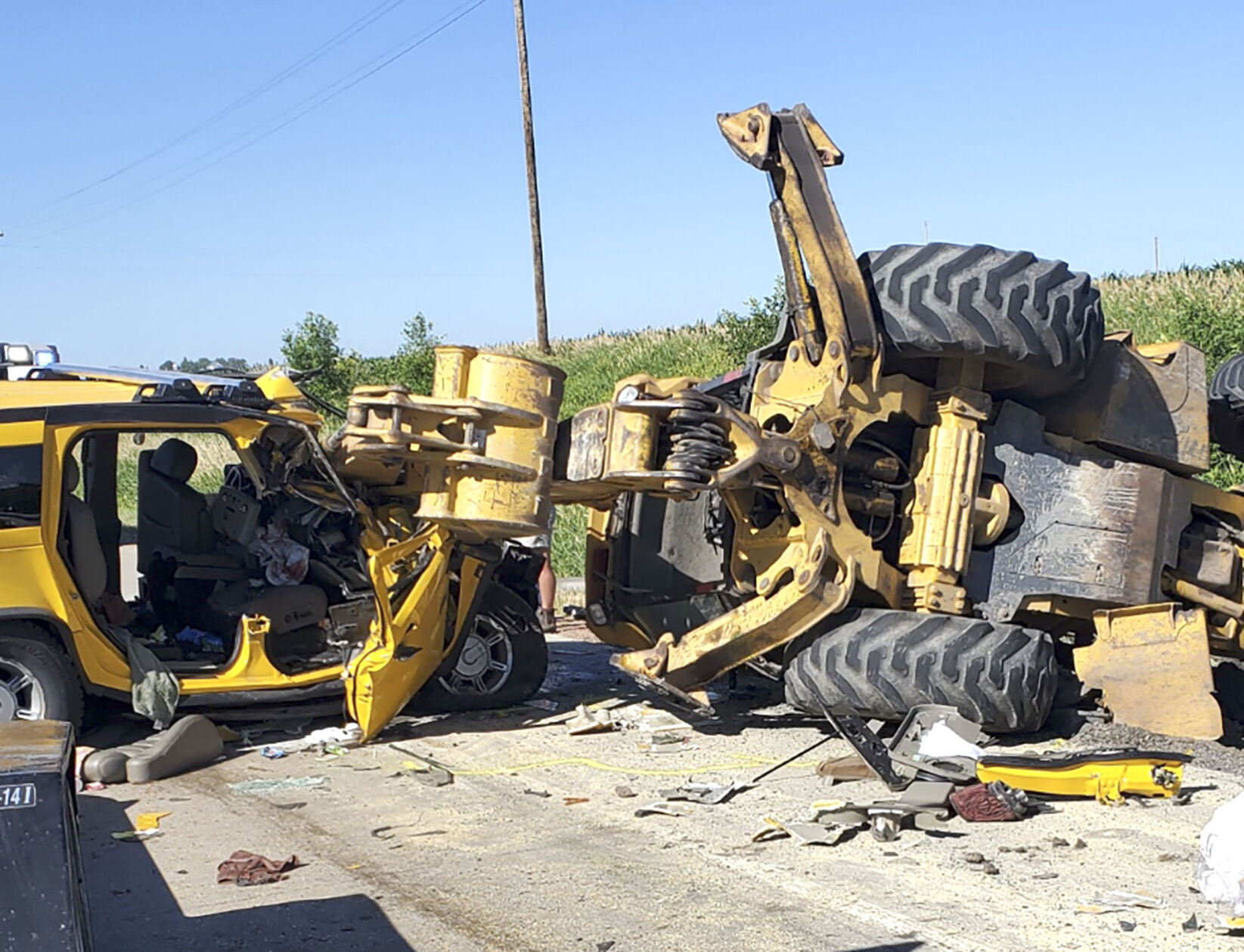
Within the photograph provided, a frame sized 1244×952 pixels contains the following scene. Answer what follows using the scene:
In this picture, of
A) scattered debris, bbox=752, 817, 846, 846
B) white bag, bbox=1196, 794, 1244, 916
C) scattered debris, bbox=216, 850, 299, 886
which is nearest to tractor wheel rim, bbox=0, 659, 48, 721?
scattered debris, bbox=216, 850, 299, 886

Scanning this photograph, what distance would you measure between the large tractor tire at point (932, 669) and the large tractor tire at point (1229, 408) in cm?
255

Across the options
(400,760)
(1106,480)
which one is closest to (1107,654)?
(1106,480)

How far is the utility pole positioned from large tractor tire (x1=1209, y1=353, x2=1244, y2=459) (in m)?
25.0

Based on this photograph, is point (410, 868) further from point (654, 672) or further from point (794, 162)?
point (794, 162)

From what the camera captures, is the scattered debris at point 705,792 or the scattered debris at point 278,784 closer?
the scattered debris at point 705,792

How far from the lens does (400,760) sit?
7.80 metres

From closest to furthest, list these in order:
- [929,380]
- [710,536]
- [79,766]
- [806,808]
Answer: [806,808]
[79,766]
[929,380]
[710,536]

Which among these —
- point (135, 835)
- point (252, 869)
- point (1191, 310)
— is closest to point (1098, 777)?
point (252, 869)

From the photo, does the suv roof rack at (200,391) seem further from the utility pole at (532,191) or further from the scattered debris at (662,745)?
the utility pole at (532,191)

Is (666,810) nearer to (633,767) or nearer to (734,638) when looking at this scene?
(633,767)

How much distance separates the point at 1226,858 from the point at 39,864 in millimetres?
3573

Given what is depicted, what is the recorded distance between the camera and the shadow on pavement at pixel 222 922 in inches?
193

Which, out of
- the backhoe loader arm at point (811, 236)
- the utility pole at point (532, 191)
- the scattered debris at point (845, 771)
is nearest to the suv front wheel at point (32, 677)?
the scattered debris at point (845, 771)

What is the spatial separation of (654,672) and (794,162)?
293cm
